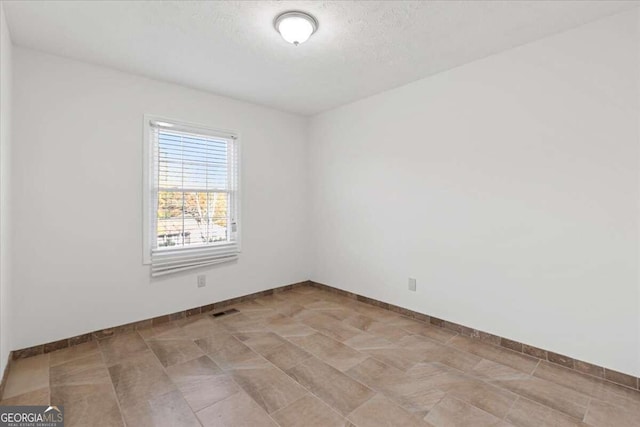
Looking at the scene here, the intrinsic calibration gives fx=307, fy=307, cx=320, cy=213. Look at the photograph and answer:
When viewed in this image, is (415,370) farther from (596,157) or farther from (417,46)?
(417,46)

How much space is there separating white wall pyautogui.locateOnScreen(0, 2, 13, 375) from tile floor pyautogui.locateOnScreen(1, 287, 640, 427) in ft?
1.30

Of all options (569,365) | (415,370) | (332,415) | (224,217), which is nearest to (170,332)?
(224,217)

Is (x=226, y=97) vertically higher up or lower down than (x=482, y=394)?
higher up

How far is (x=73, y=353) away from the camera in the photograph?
102 inches

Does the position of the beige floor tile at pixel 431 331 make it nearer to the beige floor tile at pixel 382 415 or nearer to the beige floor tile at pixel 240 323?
the beige floor tile at pixel 382 415

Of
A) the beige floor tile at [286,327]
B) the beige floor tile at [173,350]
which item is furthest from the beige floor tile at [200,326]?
the beige floor tile at [286,327]

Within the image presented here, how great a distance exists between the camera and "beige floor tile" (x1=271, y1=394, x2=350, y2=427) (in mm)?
1756

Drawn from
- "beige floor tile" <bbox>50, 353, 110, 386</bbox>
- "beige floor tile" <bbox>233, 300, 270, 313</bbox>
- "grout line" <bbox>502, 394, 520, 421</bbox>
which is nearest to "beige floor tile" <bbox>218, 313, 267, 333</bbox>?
"beige floor tile" <bbox>233, 300, 270, 313</bbox>

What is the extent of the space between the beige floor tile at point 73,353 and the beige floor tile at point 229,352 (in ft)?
2.86

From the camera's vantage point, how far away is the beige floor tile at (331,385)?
1946 mm

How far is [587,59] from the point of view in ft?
7.36

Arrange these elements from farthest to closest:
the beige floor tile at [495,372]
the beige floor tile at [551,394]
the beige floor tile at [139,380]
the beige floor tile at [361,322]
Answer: the beige floor tile at [361,322] → the beige floor tile at [495,372] → the beige floor tile at [139,380] → the beige floor tile at [551,394]

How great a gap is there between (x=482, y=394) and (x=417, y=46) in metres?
2.66

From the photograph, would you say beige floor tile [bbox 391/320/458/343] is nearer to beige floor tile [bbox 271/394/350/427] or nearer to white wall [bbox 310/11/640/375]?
white wall [bbox 310/11/640/375]
